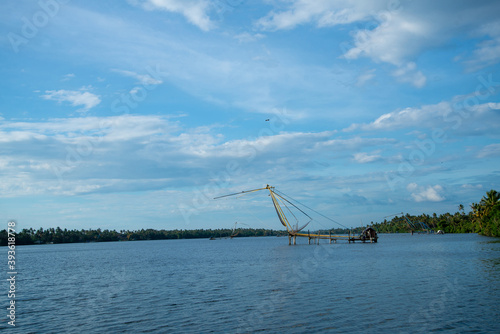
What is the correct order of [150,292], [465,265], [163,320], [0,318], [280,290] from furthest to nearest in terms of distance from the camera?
[465,265] < [150,292] < [280,290] < [0,318] < [163,320]

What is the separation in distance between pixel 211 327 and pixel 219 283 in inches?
586

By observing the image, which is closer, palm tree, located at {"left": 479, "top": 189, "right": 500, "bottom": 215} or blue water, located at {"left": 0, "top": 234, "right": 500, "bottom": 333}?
blue water, located at {"left": 0, "top": 234, "right": 500, "bottom": 333}

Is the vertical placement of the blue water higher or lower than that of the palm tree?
lower

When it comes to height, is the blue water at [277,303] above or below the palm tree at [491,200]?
below

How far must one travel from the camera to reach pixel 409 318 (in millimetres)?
18906

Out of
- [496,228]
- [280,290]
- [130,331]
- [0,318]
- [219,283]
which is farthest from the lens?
[496,228]

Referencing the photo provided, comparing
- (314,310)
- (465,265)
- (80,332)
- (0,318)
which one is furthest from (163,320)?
(465,265)

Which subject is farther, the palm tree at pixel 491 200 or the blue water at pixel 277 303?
the palm tree at pixel 491 200

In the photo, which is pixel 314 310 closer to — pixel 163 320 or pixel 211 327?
pixel 211 327

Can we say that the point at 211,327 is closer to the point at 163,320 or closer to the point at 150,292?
the point at 163,320

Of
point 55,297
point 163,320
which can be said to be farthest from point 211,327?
point 55,297

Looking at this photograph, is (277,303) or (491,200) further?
(491,200)

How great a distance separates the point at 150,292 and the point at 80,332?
11413 mm

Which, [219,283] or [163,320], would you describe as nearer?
[163,320]
